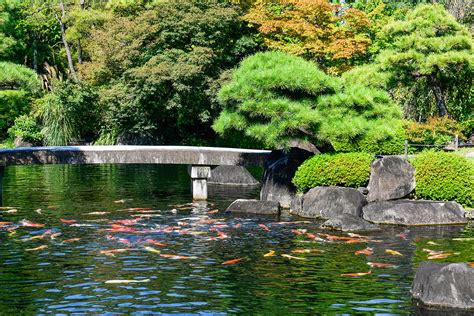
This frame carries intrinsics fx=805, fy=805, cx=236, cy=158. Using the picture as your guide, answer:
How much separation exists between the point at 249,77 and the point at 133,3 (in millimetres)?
28455

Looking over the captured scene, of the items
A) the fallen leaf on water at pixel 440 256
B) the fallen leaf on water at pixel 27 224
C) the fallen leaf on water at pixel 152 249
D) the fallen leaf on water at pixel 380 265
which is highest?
the fallen leaf on water at pixel 27 224

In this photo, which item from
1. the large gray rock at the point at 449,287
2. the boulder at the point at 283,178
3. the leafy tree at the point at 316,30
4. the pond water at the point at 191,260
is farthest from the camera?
the leafy tree at the point at 316,30

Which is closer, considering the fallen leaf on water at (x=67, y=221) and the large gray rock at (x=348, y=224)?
the large gray rock at (x=348, y=224)

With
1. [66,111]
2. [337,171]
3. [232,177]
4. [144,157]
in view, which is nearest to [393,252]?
[337,171]

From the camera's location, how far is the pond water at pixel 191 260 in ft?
47.2

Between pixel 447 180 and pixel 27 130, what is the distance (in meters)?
34.5

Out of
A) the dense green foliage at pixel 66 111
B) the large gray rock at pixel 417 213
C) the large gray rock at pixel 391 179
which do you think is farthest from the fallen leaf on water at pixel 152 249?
the dense green foliage at pixel 66 111

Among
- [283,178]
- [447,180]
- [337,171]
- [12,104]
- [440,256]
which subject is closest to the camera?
[440,256]

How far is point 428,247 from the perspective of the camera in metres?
19.6

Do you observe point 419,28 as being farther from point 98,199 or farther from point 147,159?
point 98,199

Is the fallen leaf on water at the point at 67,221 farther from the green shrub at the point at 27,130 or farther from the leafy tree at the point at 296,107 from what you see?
the green shrub at the point at 27,130

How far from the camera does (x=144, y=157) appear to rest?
29.8 m

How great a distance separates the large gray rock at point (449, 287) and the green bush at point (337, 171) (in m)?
11.1

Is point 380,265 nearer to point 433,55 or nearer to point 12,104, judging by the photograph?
point 433,55
